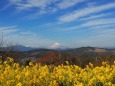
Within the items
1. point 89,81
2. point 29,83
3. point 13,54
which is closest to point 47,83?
point 29,83

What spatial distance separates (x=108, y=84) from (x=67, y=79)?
1.61 m

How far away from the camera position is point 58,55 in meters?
26.7

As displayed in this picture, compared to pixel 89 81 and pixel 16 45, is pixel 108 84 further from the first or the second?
pixel 16 45

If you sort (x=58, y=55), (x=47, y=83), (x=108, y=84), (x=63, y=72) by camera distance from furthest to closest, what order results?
1. (x=58, y=55)
2. (x=63, y=72)
3. (x=47, y=83)
4. (x=108, y=84)

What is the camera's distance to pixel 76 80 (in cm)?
1016

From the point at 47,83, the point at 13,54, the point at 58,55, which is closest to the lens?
the point at 47,83

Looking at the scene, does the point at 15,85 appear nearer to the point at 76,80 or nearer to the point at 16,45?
the point at 76,80

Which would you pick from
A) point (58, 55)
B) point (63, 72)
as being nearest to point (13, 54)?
point (58, 55)

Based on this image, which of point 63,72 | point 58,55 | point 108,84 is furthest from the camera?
point 58,55

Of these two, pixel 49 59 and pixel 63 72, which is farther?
pixel 49 59

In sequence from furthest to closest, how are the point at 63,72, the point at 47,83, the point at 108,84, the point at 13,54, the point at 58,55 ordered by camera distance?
the point at 58,55 < the point at 13,54 < the point at 63,72 < the point at 47,83 < the point at 108,84

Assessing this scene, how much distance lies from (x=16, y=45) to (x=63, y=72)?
1498 centimetres

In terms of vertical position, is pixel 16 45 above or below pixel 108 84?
above

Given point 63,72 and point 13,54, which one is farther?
point 13,54
